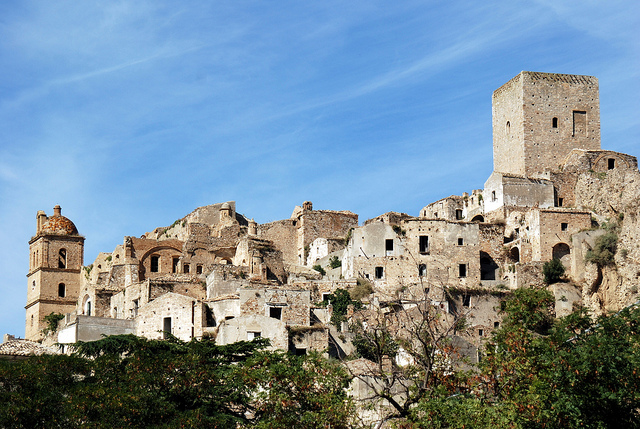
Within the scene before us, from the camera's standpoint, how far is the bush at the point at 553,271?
5038 centimetres

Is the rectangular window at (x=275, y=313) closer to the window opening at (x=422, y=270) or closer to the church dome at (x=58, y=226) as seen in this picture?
the window opening at (x=422, y=270)

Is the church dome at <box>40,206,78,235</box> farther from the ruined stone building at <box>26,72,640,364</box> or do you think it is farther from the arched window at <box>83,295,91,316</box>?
the arched window at <box>83,295,91,316</box>

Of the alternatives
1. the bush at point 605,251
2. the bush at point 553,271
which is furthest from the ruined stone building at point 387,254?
the bush at point 553,271

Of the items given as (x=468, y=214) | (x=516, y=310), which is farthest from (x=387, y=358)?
(x=468, y=214)

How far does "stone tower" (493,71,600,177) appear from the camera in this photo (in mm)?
61094

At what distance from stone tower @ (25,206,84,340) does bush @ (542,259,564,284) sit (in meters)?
26.8

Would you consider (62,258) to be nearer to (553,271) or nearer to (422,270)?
(422,270)

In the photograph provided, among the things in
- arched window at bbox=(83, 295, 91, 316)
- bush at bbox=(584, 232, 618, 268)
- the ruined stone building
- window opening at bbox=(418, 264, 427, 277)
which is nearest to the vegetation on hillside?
the ruined stone building

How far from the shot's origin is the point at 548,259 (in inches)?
2048

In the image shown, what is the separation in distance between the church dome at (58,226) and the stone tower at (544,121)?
85.3ft

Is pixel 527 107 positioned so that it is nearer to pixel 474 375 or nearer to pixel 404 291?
pixel 404 291

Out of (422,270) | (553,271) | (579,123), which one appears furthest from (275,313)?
(579,123)

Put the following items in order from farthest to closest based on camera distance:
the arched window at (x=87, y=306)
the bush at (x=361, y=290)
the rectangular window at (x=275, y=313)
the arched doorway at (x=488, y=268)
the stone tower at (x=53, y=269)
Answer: the stone tower at (x=53, y=269) → the arched window at (x=87, y=306) → the arched doorway at (x=488, y=268) → the bush at (x=361, y=290) → the rectangular window at (x=275, y=313)

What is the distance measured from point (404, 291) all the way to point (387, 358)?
925 centimetres
